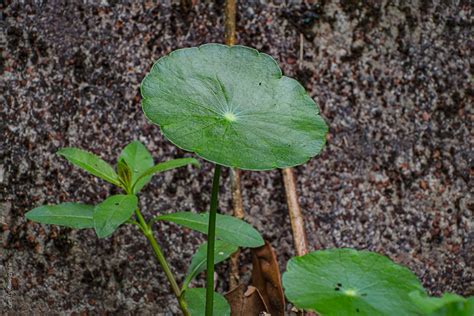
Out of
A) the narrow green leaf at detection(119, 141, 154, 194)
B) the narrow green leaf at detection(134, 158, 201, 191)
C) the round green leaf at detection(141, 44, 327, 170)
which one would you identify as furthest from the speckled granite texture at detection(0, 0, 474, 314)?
the round green leaf at detection(141, 44, 327, 170)

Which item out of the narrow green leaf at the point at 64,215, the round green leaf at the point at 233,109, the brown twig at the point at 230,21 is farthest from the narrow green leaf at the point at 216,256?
the brown twig at the point at 230,21

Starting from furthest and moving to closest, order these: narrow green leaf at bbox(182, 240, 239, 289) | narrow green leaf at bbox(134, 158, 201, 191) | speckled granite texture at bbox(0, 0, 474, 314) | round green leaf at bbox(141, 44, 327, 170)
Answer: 1. speckled granite texture at bbox(0, 0, 474, 314)
2. narrow green leaf at bbox(182, 240, 239, 289)
3. narrow green leaf at bbox(134, 158, 201, 191)
4. round green leaf at bbox(141, 44, 327, 170)

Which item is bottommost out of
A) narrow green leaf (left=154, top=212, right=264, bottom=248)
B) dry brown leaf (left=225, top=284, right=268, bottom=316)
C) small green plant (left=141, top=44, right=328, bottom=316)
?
dry brown leaf (left=225, top=284, right=268, bottom=316)

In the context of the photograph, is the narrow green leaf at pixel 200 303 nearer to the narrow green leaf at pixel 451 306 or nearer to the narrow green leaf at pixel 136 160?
the narrow green leaf at pixel 136 160

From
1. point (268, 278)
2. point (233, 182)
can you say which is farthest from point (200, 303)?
point (233, 182)

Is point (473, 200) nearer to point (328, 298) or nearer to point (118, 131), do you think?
point (328, 298)

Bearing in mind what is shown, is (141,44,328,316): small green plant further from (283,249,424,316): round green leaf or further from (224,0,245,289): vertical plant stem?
(224,0,245,289): vertical plant stem

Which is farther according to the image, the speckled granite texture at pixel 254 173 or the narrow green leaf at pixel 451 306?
the speckled granite texture at pixel 254 173
